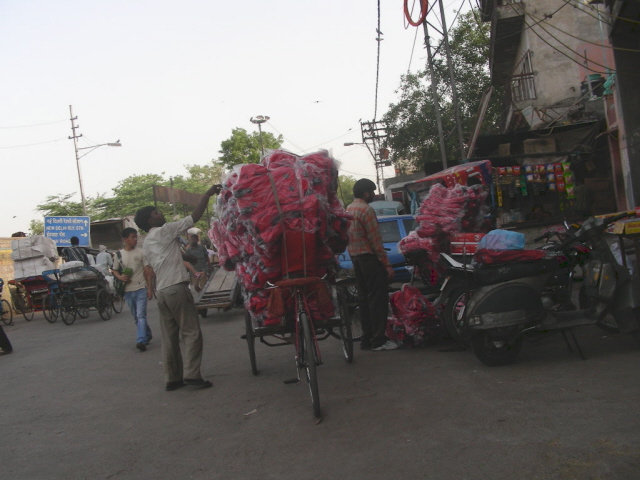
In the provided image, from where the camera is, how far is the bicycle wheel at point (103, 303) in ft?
44.5

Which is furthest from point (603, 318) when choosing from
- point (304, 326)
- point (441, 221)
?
point (304, 326)

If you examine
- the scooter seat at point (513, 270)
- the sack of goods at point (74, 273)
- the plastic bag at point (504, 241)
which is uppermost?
the sack of goods at point (74, 273)

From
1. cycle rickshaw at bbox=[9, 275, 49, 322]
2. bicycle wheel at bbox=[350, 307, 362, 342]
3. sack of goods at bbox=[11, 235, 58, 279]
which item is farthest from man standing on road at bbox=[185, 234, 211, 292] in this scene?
sack of goods at bbox=[11, 235, 58, 279]

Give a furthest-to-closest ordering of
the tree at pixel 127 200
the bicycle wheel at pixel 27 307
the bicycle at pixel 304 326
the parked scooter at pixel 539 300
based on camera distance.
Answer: the tree at pixel 127 200, the bicycle wheel at pixel 27 307, the parked scooter at pixel 539 300, the bicycle at pixel 304 326

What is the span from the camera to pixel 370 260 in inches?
262

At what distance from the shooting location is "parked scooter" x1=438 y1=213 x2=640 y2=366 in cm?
536

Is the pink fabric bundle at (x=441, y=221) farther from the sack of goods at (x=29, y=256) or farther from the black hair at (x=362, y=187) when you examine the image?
the sack of goods at (x=29, y=256)

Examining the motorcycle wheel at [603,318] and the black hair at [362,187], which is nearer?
the motorcycle wheel at [603,318]

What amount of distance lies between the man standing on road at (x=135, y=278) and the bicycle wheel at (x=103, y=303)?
456 cm

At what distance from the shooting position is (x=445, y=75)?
99.3 ft

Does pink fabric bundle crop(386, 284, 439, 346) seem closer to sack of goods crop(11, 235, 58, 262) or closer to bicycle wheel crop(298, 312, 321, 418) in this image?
bicycle wheel crop(298, 312, 321, 418)

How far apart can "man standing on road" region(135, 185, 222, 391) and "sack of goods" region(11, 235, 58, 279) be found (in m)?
13.1

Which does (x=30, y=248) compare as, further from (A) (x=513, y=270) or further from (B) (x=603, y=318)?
(B) (x=603, y=318)

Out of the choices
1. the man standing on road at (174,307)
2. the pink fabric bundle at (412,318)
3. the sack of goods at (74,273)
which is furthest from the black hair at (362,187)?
the sack of goods at (74,273)
